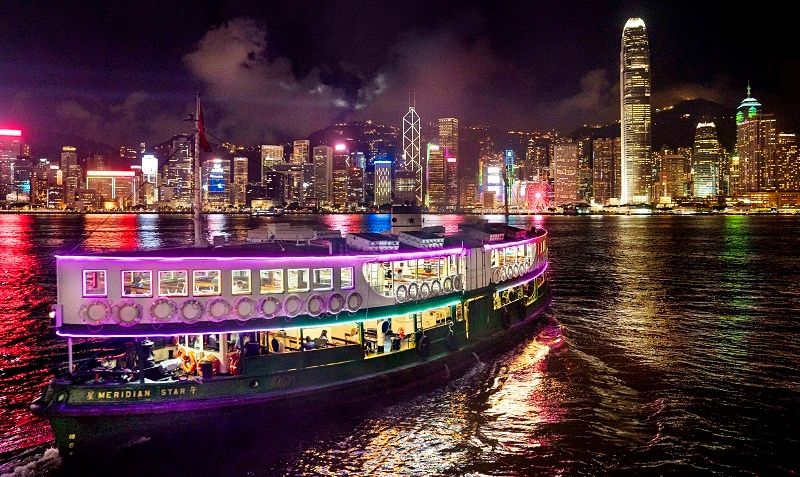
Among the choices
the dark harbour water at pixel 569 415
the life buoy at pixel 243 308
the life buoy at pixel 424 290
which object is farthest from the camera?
the life buoy at pixel 424 290

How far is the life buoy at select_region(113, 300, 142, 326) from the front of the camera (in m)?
15.3

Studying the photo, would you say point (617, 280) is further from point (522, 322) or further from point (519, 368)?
point (519, 368)

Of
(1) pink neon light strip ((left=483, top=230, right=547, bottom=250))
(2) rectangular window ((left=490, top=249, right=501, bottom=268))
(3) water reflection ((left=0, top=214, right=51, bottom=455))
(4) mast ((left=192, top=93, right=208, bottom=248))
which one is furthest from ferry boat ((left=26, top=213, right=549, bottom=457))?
(2) rectangular window ((left=490, top=249, right=501, bottom=268))

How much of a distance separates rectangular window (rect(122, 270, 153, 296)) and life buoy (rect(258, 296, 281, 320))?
2.86 meters

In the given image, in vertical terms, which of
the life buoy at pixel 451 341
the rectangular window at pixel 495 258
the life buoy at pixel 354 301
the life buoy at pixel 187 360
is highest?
the rectangular window at pixel 495 258

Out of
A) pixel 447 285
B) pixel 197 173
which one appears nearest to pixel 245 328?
pixel 197 173

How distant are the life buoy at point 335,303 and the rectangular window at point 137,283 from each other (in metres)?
4.88

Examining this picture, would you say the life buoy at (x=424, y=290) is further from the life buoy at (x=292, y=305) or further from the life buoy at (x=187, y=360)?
the life buoy at (x=187, y=360)

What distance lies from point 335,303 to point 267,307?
206 centimetres

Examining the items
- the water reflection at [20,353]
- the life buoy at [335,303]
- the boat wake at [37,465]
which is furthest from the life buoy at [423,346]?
the water reflection at [20,353]

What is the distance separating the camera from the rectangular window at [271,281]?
662 inches

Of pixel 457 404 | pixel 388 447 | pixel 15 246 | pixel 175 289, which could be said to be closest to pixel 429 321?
pixel 457 404

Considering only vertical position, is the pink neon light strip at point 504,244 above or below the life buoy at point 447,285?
above

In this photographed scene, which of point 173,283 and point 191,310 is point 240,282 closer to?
point 191,310
